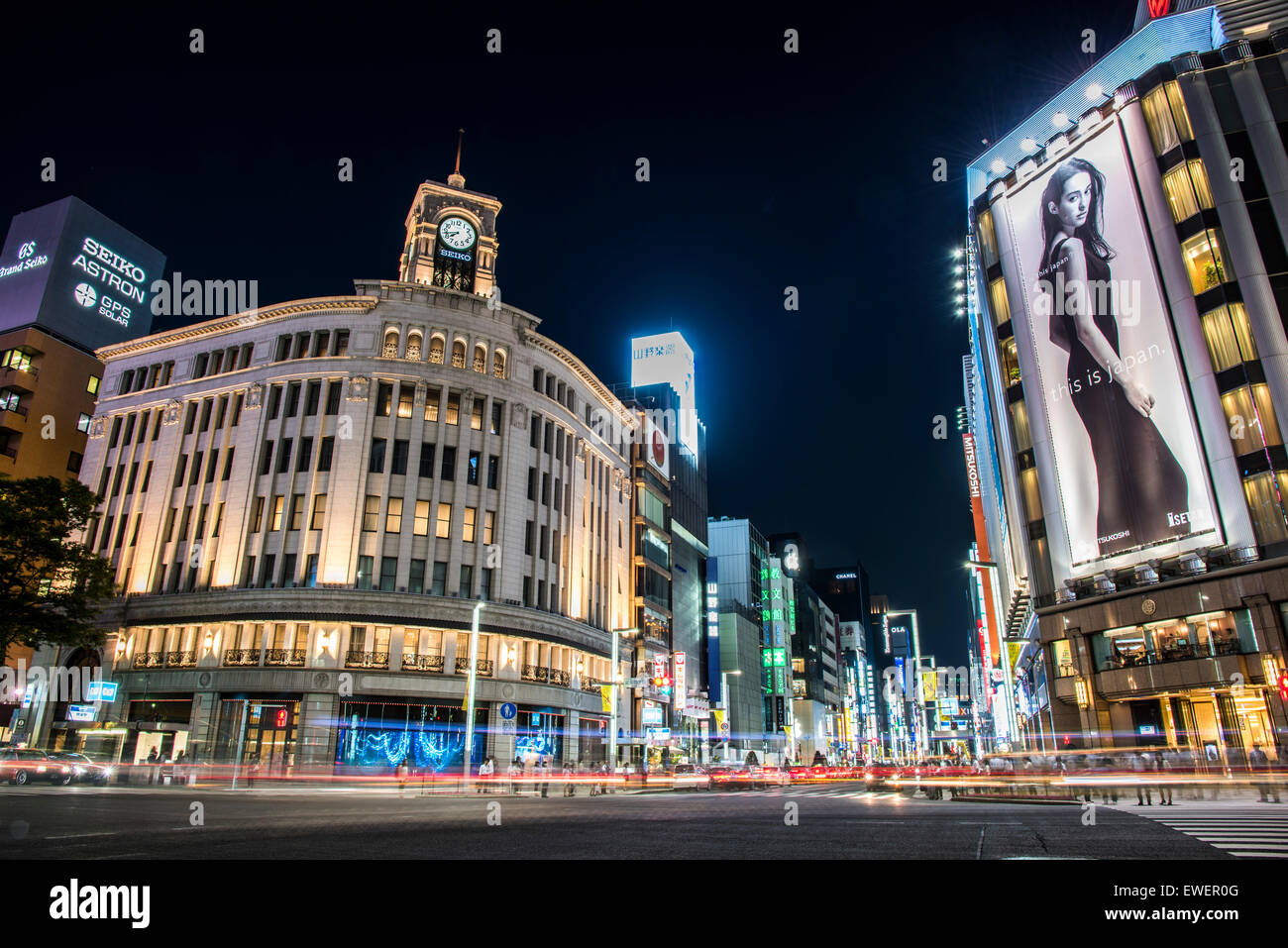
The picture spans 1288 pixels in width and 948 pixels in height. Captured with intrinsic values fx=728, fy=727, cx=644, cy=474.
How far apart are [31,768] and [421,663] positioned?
19.8 meters

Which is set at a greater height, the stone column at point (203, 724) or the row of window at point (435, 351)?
the row of window at point (435, 351)

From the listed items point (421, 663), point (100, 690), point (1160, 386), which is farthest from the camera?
point (421, 663)

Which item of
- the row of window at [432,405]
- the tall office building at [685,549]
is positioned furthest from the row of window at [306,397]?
the tall office building at [685,549]

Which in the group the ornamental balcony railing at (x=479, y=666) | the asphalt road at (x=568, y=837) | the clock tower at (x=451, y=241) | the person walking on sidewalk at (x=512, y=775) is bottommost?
the person walking on sidewalk at (x=512, y=775)

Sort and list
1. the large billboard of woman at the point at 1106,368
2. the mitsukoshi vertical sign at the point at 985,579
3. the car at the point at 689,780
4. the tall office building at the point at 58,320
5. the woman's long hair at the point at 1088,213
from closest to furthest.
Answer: the large billboard of woman at the point at 1106,368, the car at the point at 689,780, the woman's long hair at the point at 1088,213, the tall office building at the point at 58,320, the mitsukoshi vertical sign at the point at 985,579

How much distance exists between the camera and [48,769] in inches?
1063

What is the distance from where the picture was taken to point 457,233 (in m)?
57.8

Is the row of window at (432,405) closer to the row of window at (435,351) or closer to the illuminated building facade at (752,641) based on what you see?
the row of window at (435,351)

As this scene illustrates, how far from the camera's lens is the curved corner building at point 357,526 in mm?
42875

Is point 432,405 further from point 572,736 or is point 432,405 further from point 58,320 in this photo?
point 58,320

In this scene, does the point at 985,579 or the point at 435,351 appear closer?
the point at 435,351

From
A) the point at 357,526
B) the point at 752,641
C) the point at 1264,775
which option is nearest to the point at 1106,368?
the point at 1264,775

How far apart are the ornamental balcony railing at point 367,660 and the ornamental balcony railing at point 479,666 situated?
426 cm
